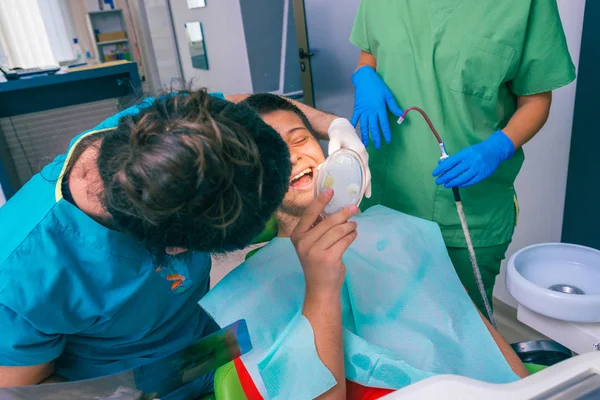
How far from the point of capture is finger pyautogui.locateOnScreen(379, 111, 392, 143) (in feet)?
4.24

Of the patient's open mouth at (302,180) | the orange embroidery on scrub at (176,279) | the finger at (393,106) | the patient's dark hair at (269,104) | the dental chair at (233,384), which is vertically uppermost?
the patient's dark hair at (269,104)

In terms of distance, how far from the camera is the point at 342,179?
0.99 m

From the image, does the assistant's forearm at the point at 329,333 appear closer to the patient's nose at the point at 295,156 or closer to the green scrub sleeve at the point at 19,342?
the patient's nose at the point at 295,156

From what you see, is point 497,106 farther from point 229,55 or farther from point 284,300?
point 229,55

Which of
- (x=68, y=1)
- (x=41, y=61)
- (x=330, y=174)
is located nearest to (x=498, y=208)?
(x=330, y=174)

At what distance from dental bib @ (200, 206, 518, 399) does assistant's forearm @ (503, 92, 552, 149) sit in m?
0.32

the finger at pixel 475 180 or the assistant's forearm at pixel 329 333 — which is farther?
the finger at pixel 475 180

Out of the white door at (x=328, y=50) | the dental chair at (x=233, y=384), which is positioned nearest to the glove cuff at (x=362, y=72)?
the dental chair at (x=233, y=384)

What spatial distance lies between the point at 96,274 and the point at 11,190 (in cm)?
220

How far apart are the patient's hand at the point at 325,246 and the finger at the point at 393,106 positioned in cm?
48

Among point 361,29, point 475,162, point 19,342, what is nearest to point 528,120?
point 475,162

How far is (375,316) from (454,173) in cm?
43

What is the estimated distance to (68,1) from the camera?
7.46 meters

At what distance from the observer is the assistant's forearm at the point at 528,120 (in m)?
1.18
